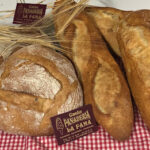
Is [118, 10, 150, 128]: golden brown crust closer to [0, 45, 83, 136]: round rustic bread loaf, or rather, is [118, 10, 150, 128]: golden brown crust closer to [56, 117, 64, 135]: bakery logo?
[0, 45, 83, 136]: round rustic bread loaf

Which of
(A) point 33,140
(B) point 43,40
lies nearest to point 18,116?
(A) point 33,140

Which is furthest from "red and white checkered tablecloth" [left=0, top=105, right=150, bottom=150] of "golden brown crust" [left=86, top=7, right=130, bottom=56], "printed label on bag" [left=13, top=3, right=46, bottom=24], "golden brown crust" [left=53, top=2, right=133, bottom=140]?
"printed label on bag" [left=13, top=3, right=46, bottom=24]

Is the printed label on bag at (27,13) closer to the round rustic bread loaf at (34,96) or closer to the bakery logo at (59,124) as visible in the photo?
the round rustic bread loaf at (34,96)

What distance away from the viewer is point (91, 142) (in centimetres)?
125

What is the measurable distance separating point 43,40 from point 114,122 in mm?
598

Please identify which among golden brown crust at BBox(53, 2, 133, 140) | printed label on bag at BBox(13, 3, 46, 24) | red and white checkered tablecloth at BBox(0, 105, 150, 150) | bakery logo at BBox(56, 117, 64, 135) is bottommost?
red and white checkered tablecloth at BBox(0, 105, 150, 150)

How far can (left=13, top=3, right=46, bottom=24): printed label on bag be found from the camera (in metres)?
1.51

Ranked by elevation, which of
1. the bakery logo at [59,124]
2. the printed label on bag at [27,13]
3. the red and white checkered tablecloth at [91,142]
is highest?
the printed label on bag at [27,13]

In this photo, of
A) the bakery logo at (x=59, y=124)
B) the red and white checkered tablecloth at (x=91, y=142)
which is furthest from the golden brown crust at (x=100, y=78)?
the bakery logo at (x=59, y=124)

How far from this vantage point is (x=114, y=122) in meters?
1.21

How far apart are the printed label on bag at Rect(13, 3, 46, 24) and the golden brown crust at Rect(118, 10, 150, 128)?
531mm

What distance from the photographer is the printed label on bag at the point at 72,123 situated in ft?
3.84

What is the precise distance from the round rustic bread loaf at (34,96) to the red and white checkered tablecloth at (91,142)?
0.17ft

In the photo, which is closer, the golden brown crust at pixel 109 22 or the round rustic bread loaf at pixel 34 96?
the round rustic bread loaf at pixel 34 96
